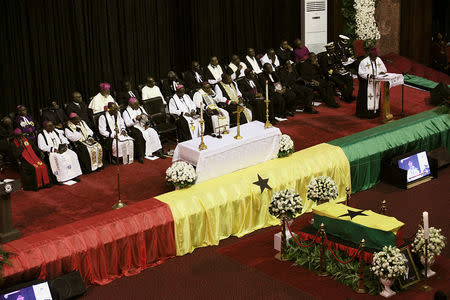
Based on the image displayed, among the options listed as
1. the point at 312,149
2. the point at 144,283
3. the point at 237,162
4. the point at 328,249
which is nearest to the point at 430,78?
the point at 312,149

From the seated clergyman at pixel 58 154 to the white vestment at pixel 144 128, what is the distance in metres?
1.42

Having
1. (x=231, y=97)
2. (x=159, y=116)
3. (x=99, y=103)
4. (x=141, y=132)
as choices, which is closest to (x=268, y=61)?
(x=231, y=97)

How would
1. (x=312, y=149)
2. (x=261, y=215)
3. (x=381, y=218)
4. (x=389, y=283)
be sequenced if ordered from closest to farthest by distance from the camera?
(x=389, y=283), (x=381, y=218), (x=261, y=215), (x=312, y=149)

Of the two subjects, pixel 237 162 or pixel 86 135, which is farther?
pixel 86 135

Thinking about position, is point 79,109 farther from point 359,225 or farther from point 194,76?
point 359,225

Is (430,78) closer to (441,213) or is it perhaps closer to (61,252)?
(441,213)

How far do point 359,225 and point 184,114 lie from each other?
5523 mm

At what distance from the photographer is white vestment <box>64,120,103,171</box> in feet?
42.6

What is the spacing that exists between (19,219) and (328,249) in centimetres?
458

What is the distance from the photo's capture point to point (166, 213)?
10852 millimetres

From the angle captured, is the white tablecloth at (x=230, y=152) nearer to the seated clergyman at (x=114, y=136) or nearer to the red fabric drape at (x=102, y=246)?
the red fabric drape at (x=102, y=246)

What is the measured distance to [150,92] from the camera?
1541 centimetres

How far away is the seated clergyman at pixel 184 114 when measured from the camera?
14.4 m

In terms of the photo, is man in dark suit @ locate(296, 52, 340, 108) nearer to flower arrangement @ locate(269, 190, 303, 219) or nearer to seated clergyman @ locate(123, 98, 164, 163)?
seated clergyman @ locate(123, 98, 164, 163)
